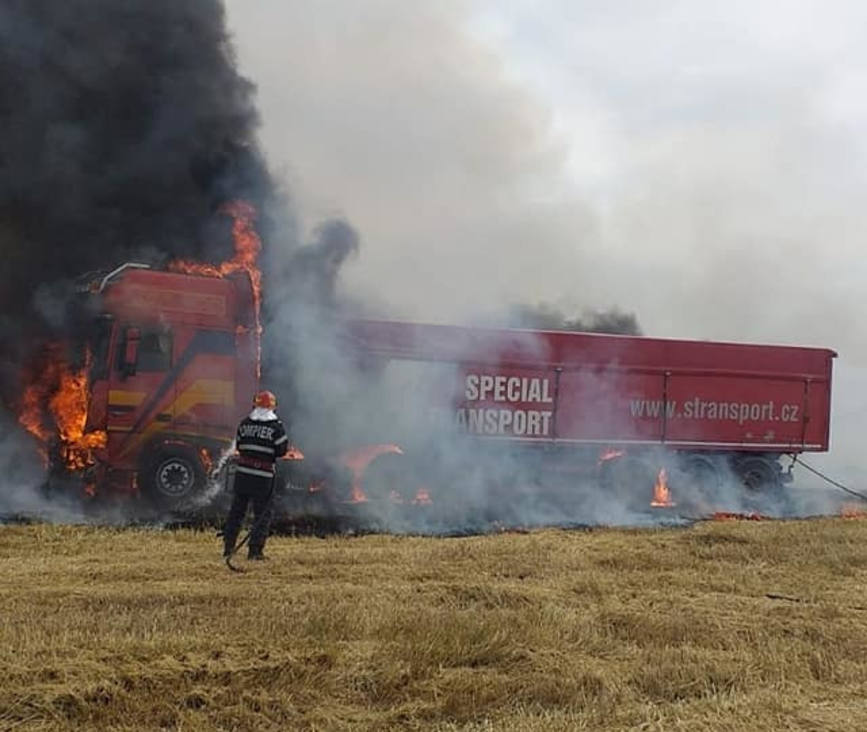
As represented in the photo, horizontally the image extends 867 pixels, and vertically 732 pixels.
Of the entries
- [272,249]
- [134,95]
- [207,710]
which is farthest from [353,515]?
[134,95]

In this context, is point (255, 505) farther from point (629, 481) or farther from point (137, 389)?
point (629, 481)

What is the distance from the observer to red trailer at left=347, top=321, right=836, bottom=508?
48.9 feet

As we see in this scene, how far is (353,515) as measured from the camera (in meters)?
13.7

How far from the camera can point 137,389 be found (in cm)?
1323

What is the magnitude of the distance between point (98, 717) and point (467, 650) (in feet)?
6.98

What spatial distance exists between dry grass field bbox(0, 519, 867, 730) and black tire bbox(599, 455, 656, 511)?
6108 millimetres

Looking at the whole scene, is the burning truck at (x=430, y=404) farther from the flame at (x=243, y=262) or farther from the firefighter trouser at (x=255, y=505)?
the firefighter trouser at (x=255, y=505)

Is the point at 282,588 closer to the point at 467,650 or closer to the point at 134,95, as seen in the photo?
the point at 467,650

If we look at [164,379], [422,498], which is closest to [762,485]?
[422,498]

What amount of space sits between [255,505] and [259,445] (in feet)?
1.94

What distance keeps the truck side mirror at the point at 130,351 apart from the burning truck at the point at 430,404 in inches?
0.8

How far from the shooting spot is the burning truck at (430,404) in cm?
1326

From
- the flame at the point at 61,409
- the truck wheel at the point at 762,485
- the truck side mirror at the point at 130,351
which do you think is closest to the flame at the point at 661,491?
the truck wheel at the point at 762,485

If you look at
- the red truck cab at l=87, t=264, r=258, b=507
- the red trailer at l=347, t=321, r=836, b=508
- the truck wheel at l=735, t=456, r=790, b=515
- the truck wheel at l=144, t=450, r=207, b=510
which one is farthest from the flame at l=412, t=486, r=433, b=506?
the truck wheel at l=735, t=456, r=790, b=515
